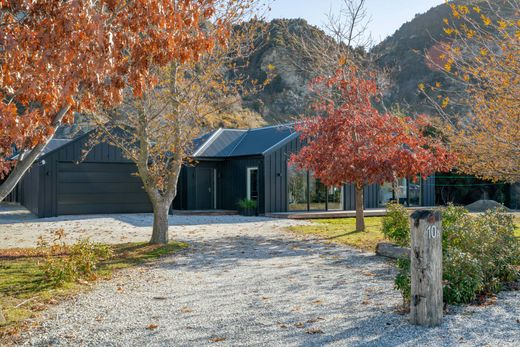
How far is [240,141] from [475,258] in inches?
721

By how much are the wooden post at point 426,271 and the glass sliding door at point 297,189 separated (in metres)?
16.1

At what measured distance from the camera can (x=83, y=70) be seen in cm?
550

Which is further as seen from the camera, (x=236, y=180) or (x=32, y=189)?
(x=236, y=180)

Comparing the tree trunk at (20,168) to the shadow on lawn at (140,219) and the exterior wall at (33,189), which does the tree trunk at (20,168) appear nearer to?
the shadow on lawn at (140,219)

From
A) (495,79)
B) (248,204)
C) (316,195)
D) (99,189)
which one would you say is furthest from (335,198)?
(495,79)

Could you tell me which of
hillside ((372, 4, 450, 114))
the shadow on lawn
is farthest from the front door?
hillside ((372, 4, 450, 114))

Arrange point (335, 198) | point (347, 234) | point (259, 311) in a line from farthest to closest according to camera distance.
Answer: point (335, 198) → point (347, 234) → point (259, 311)

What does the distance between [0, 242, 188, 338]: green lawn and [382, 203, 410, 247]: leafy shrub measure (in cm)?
452

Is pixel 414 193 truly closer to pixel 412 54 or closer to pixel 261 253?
pixel 261 253

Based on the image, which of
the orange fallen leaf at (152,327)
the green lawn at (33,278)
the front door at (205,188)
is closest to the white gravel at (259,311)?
the orange fallen leaf at (152,327)

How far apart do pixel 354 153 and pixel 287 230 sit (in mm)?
3399

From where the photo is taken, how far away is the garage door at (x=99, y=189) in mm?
20969

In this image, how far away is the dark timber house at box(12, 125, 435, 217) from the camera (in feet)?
68.1

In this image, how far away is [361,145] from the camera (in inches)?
551
